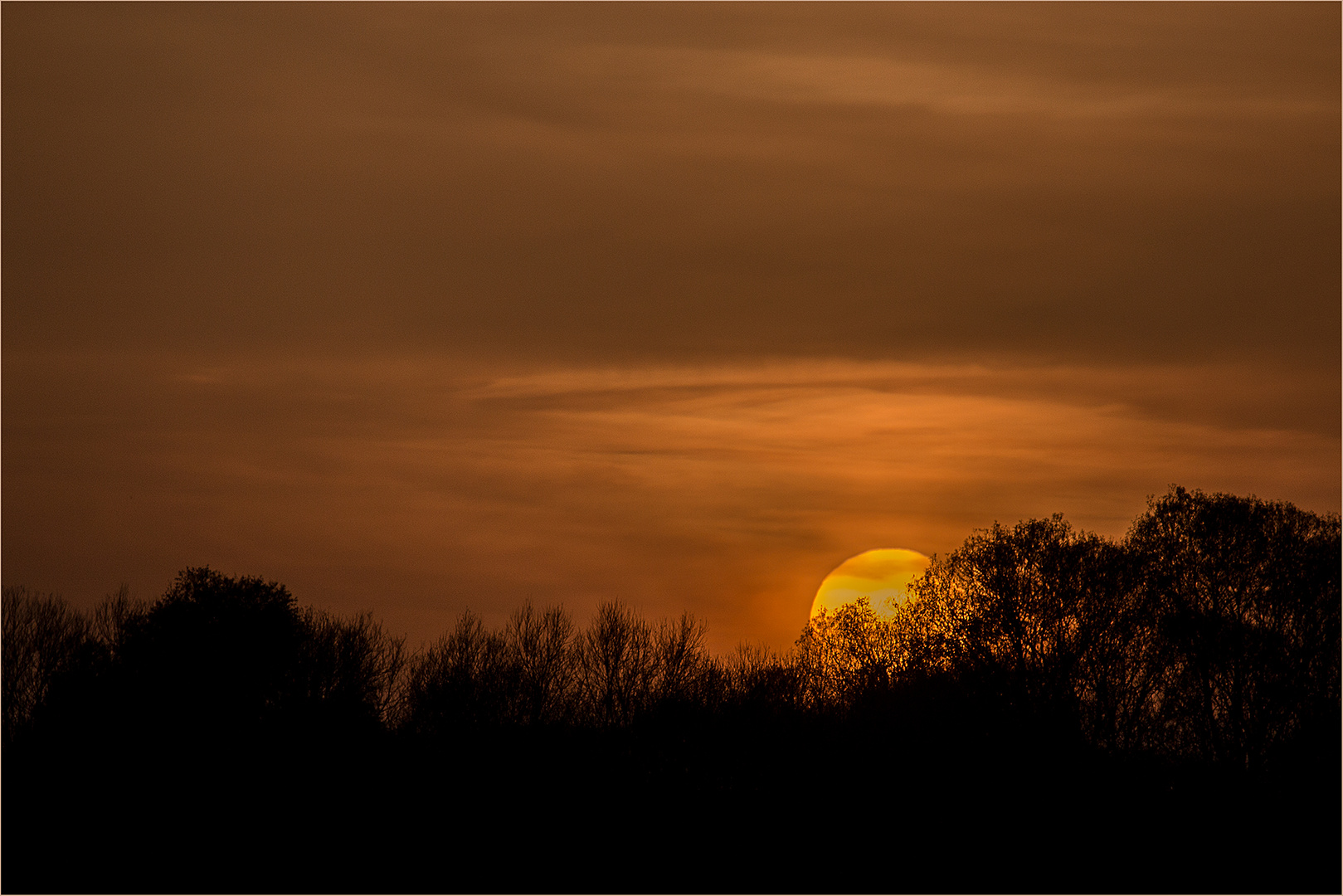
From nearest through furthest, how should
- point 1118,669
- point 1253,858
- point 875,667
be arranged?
1. point 1253,858
2. point 1118,669
3. point 875,667

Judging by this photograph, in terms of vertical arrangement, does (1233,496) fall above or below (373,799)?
above

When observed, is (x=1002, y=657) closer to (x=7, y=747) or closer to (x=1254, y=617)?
(x=1254, y=617)

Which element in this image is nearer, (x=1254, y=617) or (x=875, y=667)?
(x=1254, y=617)

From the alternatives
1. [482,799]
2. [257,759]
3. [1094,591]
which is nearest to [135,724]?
[257,759]

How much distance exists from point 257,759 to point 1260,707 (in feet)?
151

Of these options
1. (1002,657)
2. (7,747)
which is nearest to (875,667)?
(1002,657)

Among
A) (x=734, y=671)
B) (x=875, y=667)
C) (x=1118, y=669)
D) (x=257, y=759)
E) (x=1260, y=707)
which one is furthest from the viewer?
(x=734, y=671)

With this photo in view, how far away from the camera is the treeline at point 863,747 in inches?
2280

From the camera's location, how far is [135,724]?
2596 inches

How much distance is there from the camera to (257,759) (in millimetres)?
67500

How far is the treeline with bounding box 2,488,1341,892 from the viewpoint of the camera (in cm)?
5791

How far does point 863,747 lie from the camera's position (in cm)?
6794

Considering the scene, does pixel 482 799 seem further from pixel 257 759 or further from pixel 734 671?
pixel 734 671

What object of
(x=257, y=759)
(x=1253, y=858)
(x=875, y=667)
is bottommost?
(x=1253, y=858)
